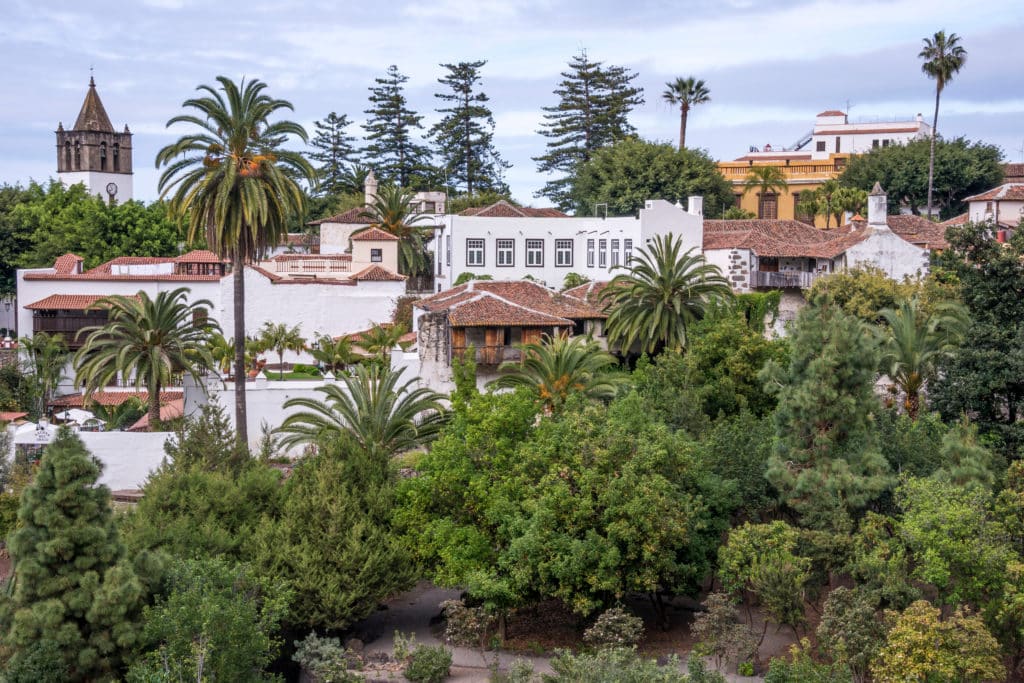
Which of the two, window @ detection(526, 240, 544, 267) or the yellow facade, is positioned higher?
the yellow facade

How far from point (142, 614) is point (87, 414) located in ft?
66.3

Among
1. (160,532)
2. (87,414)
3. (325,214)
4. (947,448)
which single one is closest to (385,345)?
(87,414)

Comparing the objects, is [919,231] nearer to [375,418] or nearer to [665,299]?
[665,299]

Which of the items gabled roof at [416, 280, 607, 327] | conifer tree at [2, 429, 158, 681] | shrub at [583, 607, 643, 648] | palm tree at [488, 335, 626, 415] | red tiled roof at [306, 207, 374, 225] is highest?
red tiled roof at [306, 207, 374, 225]

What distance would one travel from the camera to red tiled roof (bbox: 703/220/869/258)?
49062 millimetres

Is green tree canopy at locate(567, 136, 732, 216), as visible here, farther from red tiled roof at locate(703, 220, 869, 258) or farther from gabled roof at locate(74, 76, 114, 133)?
gabled roof at locate(74, 76, 114, 133)

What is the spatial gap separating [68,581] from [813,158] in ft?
228

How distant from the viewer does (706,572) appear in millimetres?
26047

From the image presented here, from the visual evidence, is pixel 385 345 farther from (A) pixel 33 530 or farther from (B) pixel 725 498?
(A) pixel 33 530

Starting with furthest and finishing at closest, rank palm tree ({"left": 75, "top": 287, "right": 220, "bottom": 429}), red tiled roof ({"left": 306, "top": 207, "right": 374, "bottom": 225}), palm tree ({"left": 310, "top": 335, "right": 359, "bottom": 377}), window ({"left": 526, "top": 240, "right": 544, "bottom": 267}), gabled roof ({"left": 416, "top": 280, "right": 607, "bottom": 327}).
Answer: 1. red tiled roof ({"left": 306, "top": 207, "right": 374, "bottom": 225})
2. window ({"left": 526, "top": 240, "right": 544, "bottom": 267})
3. palm tree ({"left": 310, "top": 335, "right": 359, "bottom": 377})
4. gabled roof ({"left": 416, "top": 280, "right": 607, "bottom": 327})
5. palm tree ({"left": 75, "top": 287, "right": 220, "bottom": 429})

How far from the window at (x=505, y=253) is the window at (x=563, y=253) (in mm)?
2109

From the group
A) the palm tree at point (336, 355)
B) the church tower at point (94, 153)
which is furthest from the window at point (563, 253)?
the church tower at point (94, 153)

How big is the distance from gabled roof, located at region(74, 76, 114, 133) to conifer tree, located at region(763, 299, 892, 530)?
232 feet

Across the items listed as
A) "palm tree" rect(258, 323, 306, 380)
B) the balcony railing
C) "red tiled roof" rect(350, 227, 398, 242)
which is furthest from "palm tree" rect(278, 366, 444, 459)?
"red tiled roof" rect(350, 227, 398, 242)
